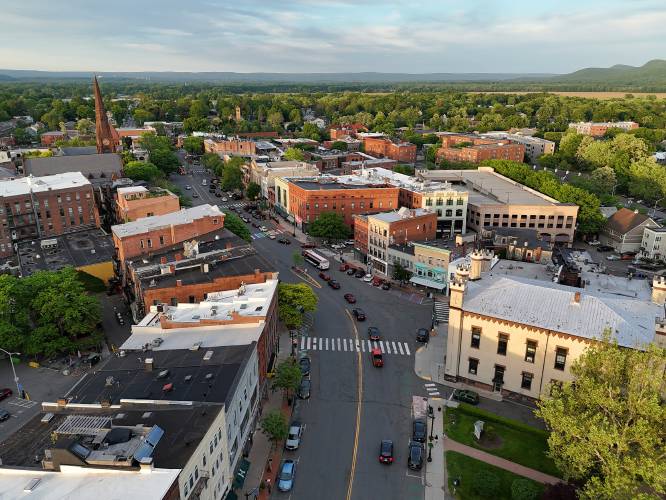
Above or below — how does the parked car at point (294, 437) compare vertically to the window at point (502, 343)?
below

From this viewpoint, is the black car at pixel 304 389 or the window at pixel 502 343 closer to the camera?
the window at pixel 502 343

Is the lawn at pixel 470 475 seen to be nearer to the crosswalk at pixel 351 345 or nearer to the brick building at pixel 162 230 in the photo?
the crosswalk at pixel 351 345

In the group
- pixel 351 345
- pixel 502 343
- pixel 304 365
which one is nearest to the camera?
pixel 502 343

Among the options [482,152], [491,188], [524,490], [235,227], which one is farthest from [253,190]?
[524,490]

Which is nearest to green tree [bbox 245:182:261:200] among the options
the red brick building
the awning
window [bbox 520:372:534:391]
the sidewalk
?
the red brick building

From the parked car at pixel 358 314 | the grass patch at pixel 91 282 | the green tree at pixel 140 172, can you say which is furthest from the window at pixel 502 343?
the green tree at pixel 140 172

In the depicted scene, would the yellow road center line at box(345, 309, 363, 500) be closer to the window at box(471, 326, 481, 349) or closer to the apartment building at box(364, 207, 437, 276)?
the window at box(471, 326, 481, 349)

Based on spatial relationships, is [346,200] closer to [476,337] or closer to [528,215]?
[528,215]
